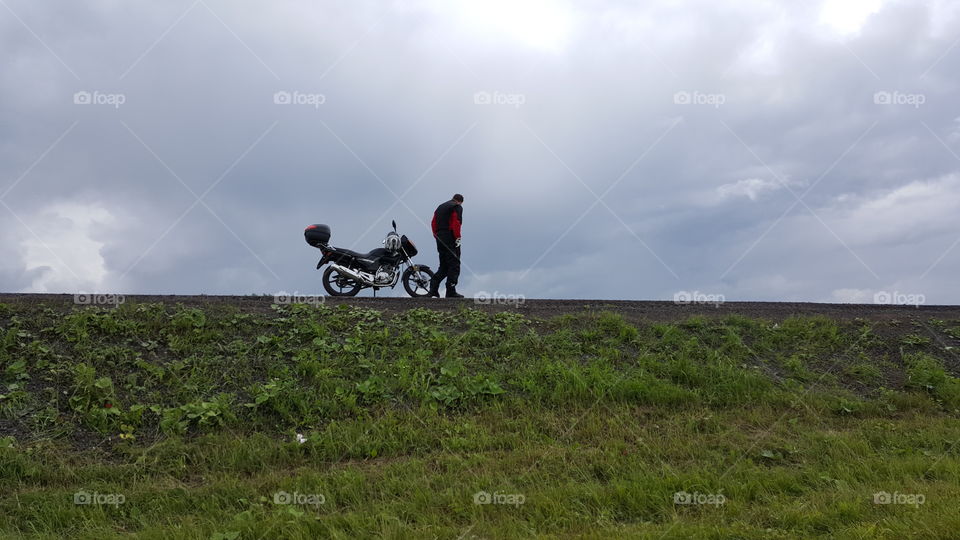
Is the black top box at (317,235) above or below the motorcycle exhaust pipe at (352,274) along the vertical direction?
above

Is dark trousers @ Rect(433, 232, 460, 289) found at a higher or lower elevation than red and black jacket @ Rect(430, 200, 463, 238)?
lower

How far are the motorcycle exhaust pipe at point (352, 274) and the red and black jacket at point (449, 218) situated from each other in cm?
194

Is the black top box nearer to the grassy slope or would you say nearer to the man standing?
the man standing

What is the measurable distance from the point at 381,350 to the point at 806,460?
5.69 meters

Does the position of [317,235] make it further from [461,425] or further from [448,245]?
[461,425]

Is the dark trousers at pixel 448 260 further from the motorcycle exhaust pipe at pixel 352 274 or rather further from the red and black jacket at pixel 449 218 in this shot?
the motorcycle exhaust pipe at pixel 352 274

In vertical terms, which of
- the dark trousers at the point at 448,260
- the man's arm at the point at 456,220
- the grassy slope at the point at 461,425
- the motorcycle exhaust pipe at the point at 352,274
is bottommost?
the grassy slope at the point at 461,425

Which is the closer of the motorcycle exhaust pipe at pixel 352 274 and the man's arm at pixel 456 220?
the motorcycle exhaust pipe at pixel 352 274

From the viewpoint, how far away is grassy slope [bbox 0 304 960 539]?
18.1 ft

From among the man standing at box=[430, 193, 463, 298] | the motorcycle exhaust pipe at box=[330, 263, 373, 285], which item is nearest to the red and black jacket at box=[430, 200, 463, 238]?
the man standing at box=[430, 193, 463, 298]

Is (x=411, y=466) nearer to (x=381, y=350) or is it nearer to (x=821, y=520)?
(x=381, y=350)

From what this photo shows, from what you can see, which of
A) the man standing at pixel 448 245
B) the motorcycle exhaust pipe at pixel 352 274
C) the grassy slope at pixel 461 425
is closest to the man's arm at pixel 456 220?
the man standing at pixel 448 245

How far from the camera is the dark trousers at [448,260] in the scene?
14.2m

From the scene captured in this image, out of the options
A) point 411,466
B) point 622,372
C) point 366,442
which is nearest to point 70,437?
point 366,442
